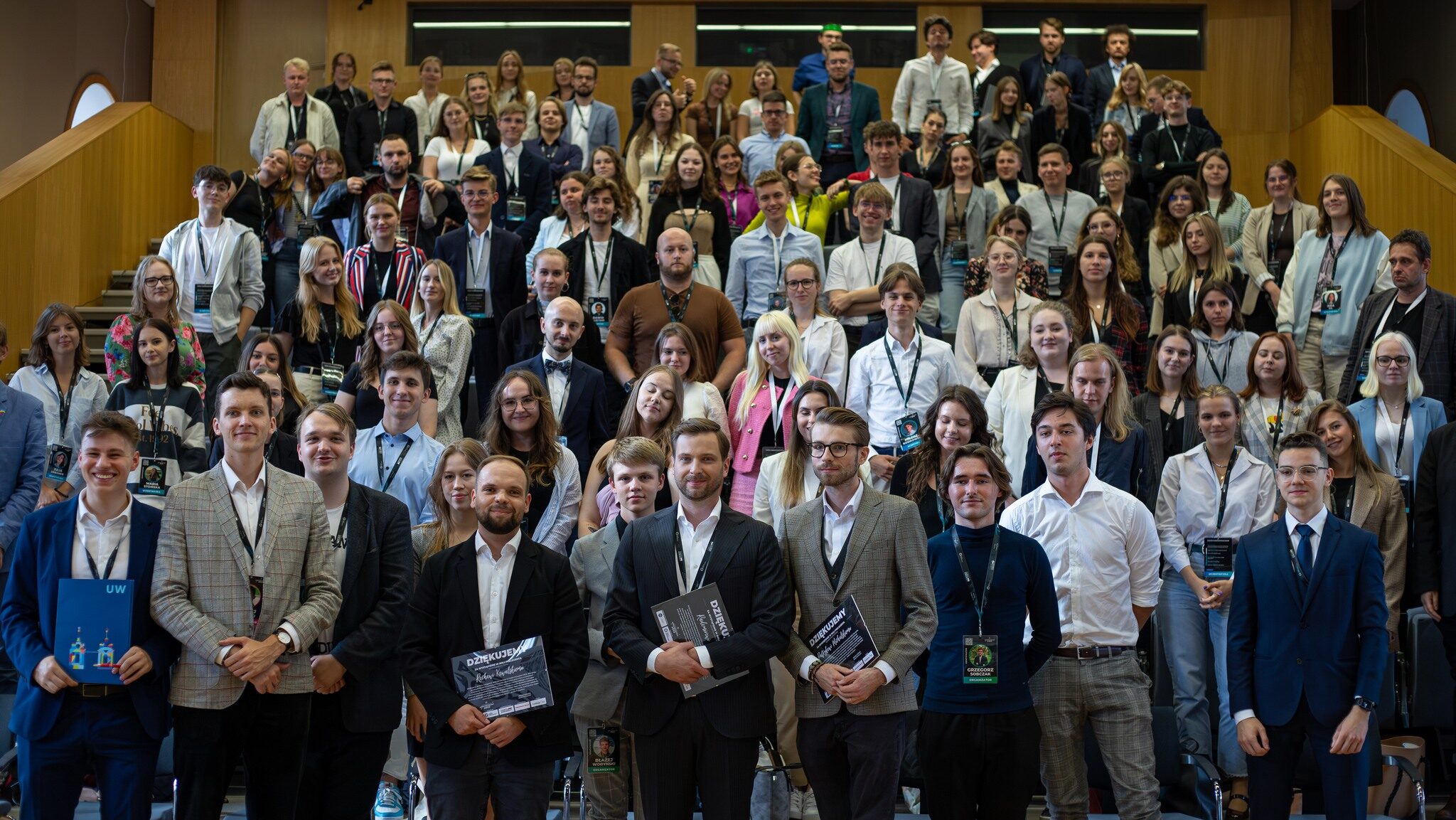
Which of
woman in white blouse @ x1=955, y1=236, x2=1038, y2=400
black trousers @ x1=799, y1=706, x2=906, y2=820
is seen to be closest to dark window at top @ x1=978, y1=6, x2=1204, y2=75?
woman in white blouse @ x1=955, y1=236, x2=1038, y2=400

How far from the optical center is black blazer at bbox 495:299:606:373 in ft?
24.3

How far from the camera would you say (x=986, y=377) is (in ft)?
23.7

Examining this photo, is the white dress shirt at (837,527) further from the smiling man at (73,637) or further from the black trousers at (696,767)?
the smiling man at (73,637)

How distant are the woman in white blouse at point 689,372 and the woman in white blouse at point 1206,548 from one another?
2.00 metres

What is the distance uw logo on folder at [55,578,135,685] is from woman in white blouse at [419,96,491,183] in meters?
6.00

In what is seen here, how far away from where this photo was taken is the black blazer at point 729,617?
430 centimetres

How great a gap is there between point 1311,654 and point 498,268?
4947 millimetres

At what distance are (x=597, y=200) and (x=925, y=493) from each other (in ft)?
10.9

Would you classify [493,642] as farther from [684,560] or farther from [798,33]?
[798,33]

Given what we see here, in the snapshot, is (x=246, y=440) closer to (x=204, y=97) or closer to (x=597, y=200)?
(x=597, y=200)

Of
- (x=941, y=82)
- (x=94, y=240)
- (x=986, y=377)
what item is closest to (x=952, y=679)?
(x=986, y=377)

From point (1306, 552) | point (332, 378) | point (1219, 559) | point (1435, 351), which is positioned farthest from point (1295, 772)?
point (332, 378)

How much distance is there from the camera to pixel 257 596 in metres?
4.37

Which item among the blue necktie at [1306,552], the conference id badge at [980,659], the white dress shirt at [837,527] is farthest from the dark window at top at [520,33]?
the conference id badge at [980,659]
